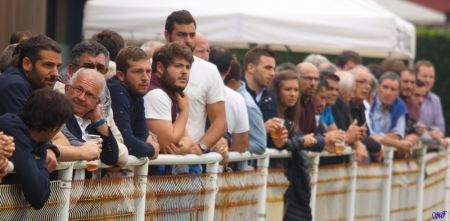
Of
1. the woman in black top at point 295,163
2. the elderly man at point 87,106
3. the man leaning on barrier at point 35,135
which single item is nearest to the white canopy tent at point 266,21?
the woman in black top at point 295,163

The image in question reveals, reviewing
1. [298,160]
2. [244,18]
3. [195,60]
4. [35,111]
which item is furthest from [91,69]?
[244,18]

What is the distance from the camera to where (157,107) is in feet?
23.6

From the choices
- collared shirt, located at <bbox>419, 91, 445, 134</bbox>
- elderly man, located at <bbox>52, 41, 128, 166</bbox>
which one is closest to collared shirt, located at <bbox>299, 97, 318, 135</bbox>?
elderly man, located at <bbox>52, 41, 128, 166</bbox>

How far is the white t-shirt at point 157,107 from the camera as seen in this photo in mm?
7203

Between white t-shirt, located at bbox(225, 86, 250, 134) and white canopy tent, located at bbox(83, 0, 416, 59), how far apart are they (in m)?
3.98

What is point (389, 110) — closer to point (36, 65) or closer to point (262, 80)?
point (262, 80)

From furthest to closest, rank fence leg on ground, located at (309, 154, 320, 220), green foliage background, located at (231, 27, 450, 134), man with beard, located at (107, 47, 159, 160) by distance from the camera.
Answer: green foliage background, located at (231, 27, 450, 134)
fence leg on ground, located at (309, 154, 320, 220)
man with beard, located at (107, 47, 159, 160)

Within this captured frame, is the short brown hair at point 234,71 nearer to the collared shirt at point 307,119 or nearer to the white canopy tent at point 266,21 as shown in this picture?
the collared shirt at point 307,119

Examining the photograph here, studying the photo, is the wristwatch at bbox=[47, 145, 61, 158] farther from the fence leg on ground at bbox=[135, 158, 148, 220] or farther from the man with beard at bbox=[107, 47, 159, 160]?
the man with beard at bbox=[107, 47, 159, 160]

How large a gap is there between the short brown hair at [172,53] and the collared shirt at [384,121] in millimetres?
5397

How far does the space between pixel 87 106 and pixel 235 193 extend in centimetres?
198

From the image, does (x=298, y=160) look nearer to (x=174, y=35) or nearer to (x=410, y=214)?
(x=174, y=35)

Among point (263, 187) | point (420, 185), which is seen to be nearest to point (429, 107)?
point (420, 185)

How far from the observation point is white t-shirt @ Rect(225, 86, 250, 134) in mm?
8320
